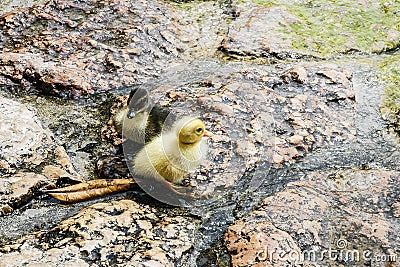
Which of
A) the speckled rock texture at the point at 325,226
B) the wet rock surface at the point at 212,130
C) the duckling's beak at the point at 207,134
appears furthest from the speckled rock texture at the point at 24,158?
the speckled rock texture at the point at 325,226

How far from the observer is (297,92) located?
8.35 feet

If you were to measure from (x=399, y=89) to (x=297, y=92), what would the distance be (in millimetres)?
595

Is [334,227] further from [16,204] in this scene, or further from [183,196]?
[16,204]

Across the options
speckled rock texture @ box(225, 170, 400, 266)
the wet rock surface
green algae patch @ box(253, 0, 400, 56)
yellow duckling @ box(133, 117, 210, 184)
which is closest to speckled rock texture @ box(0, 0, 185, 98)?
the wet rock surface

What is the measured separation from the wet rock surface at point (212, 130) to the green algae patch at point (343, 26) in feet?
0.04

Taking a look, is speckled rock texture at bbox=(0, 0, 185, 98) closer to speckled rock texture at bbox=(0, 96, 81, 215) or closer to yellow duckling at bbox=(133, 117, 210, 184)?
speckled rock texture at bbox=(0, 96, 81, 215)

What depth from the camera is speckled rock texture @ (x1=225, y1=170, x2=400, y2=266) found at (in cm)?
179

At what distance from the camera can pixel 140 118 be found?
2.32 m

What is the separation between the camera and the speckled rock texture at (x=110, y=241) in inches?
68.2

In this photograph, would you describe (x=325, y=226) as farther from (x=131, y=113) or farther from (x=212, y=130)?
(x=131, y=113)

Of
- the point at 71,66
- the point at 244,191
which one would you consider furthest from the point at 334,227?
the point at 71,66

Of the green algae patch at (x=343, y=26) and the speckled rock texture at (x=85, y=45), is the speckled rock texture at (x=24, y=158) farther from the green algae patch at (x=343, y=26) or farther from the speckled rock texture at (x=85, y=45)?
the green algae patch at (x=343, y=26)

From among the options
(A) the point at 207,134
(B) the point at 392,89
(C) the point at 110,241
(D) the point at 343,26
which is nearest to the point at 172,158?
(A) the point at 207,134

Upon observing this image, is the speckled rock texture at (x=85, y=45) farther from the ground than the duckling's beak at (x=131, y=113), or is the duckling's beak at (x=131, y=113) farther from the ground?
the speckled rock texture at (x=85, y=45)
